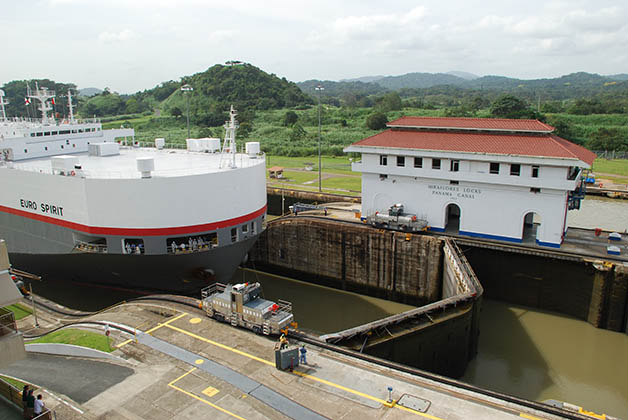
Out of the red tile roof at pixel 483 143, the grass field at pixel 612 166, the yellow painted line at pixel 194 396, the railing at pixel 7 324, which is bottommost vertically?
the yellow painted line at pixel 194 396

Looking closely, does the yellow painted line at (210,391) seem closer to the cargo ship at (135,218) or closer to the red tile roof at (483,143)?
the cargo ship at (135,218)

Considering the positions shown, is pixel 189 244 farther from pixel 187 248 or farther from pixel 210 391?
pixel 210 391

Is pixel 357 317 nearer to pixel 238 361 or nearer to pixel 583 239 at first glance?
pixel 238 361

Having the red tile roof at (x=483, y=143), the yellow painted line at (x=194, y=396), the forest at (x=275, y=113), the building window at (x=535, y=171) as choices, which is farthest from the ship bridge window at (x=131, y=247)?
the forest at (x=275, y=113)

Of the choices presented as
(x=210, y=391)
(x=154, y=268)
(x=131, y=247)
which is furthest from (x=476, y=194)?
A: (x=210, y=391)

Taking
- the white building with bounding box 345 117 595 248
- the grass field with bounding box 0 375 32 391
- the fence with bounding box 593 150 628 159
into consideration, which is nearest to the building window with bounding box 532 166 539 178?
the white building with bounding box 345 117 595 248

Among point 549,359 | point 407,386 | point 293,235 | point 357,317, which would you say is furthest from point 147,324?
point 549,359
